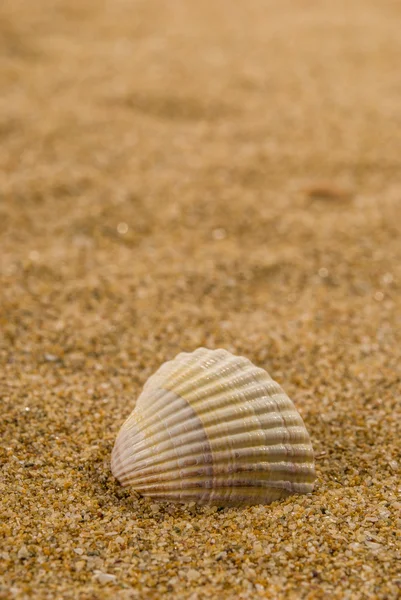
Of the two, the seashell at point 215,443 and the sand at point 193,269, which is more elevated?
the seashell at point 215,443

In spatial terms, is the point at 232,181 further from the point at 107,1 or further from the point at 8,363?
the point at 107,1

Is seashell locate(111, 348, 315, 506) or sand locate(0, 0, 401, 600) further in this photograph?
seashell locate(111, 348, 315, 506)

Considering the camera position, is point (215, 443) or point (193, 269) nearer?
point (215, 443)

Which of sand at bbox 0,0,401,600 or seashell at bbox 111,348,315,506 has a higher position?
seashell at bbox 111,348,315,506

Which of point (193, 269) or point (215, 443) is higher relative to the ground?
point (215, 443)

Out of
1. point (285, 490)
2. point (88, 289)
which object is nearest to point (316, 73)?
point (88, 289)
